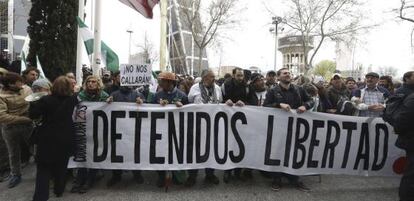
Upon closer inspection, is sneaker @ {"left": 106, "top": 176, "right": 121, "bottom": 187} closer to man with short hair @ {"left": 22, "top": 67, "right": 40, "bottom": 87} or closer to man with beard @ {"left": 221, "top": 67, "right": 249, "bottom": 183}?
man with beard @ {"left": 221, "top": 67, "right": 249, "bottom": 183}

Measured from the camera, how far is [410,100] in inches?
181

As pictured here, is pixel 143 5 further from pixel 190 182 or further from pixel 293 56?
pixel 293 56

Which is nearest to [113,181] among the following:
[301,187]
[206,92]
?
[206,92]

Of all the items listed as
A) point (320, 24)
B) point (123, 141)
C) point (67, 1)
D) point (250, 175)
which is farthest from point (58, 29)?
point (320, 24)

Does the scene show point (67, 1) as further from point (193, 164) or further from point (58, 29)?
point (193, 164)

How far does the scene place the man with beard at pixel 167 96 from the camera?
6.12 metres

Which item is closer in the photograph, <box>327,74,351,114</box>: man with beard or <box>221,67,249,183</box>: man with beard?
<box>221,67,249,183</box>: man with beard

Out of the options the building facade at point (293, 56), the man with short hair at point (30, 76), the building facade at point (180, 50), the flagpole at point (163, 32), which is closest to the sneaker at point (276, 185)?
the man with short hair at point (30, 76)

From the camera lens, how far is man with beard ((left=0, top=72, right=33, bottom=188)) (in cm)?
582

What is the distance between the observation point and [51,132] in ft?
16.5

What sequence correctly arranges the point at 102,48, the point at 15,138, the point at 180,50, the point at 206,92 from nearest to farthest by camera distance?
the point at 15,138 < the point at 206,92 < the point at 102,48 < the point at 180,50

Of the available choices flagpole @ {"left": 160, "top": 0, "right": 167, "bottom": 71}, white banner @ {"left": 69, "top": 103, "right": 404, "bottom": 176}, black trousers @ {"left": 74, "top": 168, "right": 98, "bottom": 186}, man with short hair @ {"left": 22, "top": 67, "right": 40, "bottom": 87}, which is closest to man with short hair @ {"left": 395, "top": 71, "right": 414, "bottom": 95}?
white banner @ {"left": 69, "top": 103, "right": 404, "bottom": 176}

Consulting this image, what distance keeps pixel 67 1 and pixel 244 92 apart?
7.53 meters

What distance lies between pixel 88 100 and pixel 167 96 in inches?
46.9
